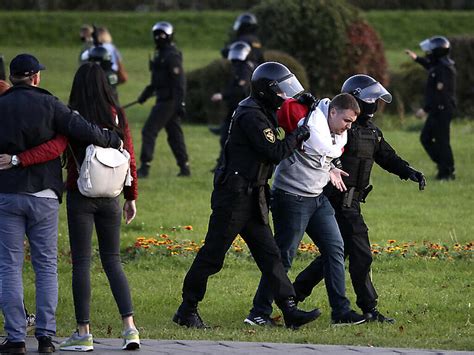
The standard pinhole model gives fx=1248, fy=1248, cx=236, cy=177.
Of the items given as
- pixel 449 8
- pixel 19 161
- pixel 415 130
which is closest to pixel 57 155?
pixel 19 161

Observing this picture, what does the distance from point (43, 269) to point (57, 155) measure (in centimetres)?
72

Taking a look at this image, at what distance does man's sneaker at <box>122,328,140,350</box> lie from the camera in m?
7.72

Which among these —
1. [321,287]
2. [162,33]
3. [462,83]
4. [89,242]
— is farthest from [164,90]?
[462,83]

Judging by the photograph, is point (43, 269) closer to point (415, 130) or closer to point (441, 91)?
point (441, 91)

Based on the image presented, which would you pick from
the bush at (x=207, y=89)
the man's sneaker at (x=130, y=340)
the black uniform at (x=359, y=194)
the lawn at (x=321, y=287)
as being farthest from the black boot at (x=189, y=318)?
the bush at (x=207, y=89)

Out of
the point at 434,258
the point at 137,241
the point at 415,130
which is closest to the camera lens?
the point at 434,258

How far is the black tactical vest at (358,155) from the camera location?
909 cm

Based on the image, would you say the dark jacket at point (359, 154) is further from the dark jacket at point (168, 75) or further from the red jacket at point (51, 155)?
the dark jacket at point (168, 75)

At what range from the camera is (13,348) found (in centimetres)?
766

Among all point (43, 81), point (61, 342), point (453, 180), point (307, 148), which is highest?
point (307, 148)

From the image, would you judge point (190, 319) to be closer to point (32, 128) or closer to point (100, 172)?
point (100, 172)

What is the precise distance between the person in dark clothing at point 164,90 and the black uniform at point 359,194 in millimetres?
8430

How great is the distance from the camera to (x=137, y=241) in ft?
41.8

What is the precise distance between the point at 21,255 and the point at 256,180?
1.69 metres
